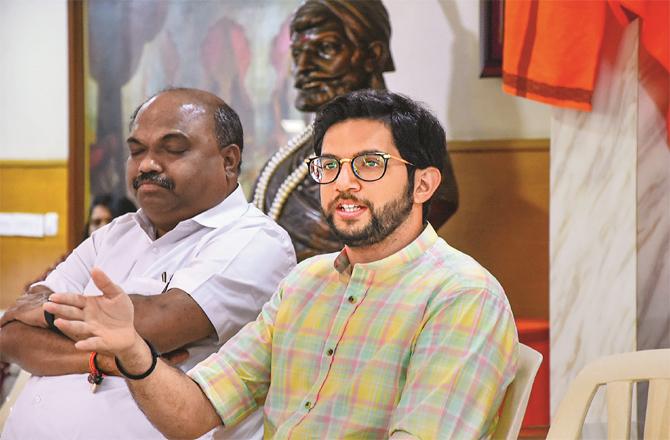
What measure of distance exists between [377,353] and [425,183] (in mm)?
326

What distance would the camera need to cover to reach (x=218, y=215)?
82.0 inches

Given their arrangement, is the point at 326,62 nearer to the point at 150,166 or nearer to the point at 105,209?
the point at 150,166

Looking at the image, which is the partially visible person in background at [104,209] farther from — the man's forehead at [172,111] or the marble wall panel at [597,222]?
the marble wall panel at [597,222]

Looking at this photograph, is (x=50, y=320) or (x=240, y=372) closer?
(x=240, y=372)

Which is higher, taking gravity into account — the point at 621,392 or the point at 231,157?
the point at 231,157

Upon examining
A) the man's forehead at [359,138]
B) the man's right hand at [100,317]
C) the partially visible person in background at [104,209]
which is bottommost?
the partially visible person in background at [104,209]

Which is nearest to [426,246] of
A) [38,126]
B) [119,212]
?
[119,212]

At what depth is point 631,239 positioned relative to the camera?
251cm

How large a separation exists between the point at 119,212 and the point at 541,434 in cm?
210

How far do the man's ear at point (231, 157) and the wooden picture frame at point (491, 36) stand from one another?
6.10 feet

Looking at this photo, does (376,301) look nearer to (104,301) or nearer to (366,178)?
(366,178)

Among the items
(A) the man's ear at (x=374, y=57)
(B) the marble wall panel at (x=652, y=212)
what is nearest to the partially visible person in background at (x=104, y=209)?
(A) the man's ear at (x=374, y=57)

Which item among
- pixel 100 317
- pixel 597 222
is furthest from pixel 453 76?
pixel 100 317

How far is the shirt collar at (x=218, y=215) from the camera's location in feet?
6.77
